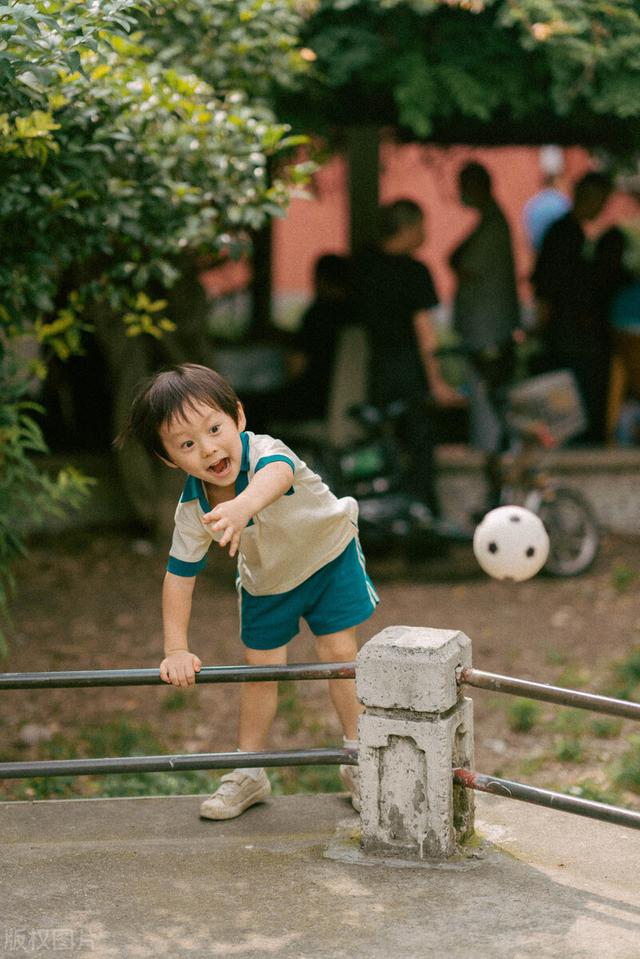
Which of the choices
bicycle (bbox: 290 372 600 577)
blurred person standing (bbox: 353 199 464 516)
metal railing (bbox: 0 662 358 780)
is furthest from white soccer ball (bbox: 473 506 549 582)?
blurred person standing (bbox: 353 199 464 516)

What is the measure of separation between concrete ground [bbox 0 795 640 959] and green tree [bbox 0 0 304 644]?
1308 mm

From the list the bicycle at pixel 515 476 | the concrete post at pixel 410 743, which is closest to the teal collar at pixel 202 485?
the concrete post at pixel 410 743

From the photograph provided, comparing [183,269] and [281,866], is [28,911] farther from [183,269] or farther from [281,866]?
[183,269]

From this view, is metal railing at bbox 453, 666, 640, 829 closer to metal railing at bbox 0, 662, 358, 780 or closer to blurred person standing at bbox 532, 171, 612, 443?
metal railing at bbox 0, 662, 358, 780

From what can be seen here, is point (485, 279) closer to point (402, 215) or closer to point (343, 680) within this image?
point (402, 215)

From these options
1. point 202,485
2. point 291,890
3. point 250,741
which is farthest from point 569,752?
point 202,485

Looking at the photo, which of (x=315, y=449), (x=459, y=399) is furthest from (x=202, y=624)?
(x=459, y=399)

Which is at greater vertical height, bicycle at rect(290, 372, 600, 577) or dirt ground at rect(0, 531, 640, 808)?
bicycle at rect(290, 372, 600, 577)

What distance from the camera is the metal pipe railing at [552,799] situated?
3.14 m

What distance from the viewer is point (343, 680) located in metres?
3.89

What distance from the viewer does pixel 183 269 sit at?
7215mm

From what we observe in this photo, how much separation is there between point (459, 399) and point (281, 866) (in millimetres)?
8734

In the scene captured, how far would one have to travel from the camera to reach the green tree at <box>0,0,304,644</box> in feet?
12.9

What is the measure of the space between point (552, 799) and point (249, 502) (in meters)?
1.09
